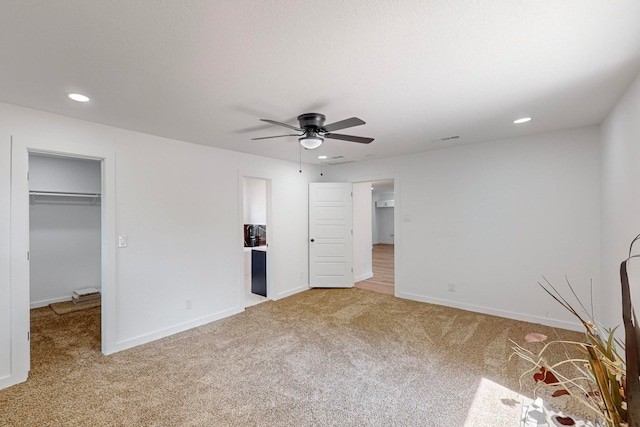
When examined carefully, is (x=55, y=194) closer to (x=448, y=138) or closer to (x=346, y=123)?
(x=346, y=123)

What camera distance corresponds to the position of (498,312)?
3.99 metres

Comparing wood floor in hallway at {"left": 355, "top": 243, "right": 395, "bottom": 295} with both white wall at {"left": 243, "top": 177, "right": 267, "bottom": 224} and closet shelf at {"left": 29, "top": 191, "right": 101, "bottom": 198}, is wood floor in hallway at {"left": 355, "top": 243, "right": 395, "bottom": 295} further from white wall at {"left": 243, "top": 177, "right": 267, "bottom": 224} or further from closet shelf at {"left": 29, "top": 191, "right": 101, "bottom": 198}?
closet shelf at {"left": 29, "top": 191, "right": 101, "bottom": 198}

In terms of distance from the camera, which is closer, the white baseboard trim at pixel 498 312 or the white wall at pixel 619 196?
the white wall at pixel 619 196

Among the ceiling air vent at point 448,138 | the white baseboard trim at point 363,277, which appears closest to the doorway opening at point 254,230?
the white baseboard trim at point 363,277

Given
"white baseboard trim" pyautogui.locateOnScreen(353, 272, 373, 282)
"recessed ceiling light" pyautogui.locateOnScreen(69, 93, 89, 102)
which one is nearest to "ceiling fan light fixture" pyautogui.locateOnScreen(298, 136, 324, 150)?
"recessed ceiling light" pyautogui.locateOnScreen(69, 93, 89, 102)

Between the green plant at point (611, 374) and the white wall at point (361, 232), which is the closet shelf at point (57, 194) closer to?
the white wall at point (361, 232)

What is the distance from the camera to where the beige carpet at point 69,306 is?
4.27 metres

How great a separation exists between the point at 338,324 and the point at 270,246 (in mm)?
1773

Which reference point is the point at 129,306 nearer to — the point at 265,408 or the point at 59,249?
the point at 265,408

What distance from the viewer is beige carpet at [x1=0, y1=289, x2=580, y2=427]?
82.4 inches

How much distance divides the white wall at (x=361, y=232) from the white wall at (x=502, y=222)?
119 cm

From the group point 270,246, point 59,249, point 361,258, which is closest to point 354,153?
point 270,246

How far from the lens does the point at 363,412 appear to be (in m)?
2.11

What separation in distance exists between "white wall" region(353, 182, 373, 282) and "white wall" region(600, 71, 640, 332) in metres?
3.62
